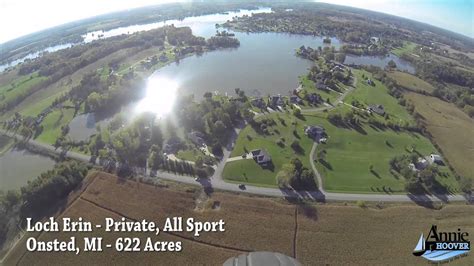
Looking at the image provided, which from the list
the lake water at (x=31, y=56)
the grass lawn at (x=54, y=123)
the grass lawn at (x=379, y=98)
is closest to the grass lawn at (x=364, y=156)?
the grass lawn at (x=379, y=98)

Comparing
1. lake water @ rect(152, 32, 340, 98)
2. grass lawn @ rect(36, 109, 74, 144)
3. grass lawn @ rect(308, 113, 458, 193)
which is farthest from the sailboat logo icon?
grass lawn @ rect(36, 109, 74, 144)

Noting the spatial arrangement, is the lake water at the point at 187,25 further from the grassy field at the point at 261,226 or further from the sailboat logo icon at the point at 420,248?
the sailboat logo icon at the point at 420,248

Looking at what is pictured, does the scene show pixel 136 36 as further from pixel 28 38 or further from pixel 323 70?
pixel 323 70

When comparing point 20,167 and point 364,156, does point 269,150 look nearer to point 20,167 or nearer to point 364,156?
point 364,156

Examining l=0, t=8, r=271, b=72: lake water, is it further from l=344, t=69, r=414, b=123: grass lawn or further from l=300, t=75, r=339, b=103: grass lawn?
l=344, t=69, r=414, b=123: grass lawn

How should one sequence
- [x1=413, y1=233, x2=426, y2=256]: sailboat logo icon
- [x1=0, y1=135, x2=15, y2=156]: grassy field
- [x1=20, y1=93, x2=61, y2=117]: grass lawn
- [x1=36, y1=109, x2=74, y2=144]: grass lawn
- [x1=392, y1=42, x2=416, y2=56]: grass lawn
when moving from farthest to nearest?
[x1=392, y1=42, x2=416, y2=56]: grass lawn < [x1=20, y1=93, x2=61, y2=117]: grass lawn < [x1=36, y1=109, x2=74, y2=144]: grass lawn < [x1=0, y1=135, x2=15, y2=156]: grassy field < [x1=413, y1=233, x2=426, y2=256]: sailboat logo icon

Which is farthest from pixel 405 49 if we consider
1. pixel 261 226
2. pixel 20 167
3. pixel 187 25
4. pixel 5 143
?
pixel 5 143

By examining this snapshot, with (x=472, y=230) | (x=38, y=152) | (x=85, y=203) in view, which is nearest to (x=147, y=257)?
(x=85, y=203)
